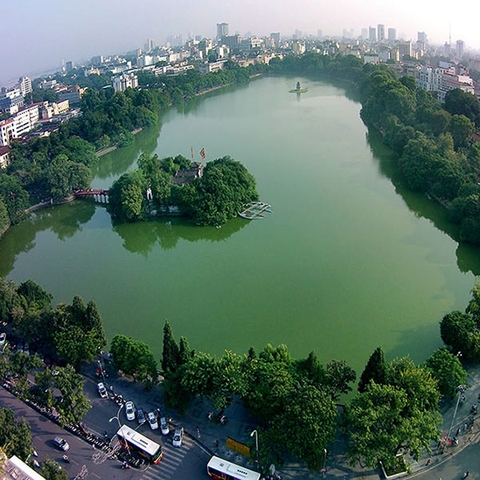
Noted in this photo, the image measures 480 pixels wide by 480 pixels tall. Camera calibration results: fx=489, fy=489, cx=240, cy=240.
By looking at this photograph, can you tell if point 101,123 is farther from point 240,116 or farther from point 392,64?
point 392,64

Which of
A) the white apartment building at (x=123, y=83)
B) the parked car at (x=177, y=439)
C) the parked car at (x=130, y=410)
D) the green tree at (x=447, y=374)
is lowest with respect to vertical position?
the parked car at (x=177, y=439)

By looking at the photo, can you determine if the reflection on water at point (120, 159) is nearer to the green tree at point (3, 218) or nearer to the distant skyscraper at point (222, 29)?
the green tree at point (3, 218)

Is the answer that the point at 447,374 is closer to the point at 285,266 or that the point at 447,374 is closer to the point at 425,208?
the point at 285,266

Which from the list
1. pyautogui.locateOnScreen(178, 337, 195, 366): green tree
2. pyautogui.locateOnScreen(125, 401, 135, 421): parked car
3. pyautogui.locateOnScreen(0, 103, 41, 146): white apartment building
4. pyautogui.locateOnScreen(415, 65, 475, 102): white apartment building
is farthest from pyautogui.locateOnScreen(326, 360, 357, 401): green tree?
pyautogui.locateOnScreen(415, 65, 475, 102): white apartment building

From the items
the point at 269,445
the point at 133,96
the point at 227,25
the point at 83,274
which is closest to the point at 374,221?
the point at 83,274

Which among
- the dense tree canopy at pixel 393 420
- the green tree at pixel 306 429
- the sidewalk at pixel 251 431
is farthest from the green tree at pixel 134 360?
the dense tree canopy at pixel 393 420
